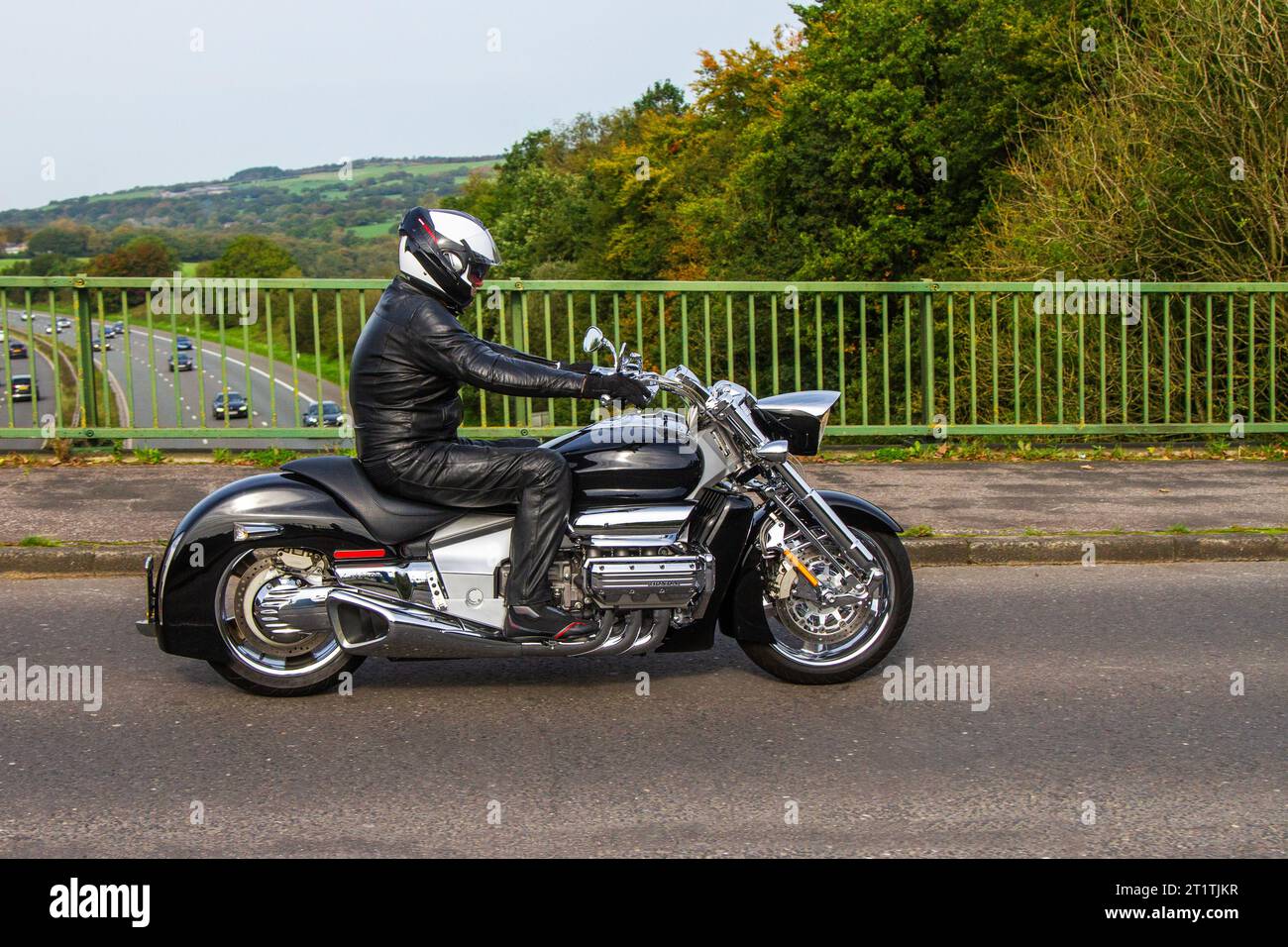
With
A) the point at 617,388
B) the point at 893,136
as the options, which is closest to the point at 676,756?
the point at 617,388

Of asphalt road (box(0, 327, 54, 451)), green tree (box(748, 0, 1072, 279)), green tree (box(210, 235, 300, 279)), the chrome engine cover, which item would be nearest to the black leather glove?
the chrome engine cover

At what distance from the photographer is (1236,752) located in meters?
5.45

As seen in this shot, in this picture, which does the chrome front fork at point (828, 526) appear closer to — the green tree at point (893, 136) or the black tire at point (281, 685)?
the black tire at point (281, 685)

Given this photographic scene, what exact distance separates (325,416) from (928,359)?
4.97 metres

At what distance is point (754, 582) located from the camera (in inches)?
243

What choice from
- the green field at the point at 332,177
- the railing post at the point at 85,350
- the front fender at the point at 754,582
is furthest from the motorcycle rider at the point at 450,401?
the green field at the point at 332,177

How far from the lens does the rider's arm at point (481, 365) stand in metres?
5.73

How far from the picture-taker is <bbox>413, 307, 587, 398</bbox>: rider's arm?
5.73 m

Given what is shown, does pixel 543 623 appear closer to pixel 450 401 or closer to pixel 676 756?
pixel 676 756

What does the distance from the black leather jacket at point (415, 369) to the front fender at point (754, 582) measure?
42.2 inches

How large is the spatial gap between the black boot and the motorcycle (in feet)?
0.13

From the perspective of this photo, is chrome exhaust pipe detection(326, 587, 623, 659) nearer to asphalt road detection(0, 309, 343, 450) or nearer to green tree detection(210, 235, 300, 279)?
asphalt road detection(0, 309, 343, 450)

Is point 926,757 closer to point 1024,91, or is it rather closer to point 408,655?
point 408,655
